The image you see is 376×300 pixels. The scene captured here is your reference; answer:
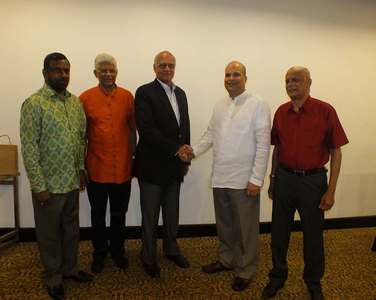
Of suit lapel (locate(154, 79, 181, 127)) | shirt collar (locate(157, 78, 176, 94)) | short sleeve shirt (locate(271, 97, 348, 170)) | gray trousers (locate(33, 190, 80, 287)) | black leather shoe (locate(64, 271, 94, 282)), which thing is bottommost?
black leather shoe (locate(64, 271, 94, 282))

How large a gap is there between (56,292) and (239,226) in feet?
4.56

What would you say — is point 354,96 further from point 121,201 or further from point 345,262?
point 121,201

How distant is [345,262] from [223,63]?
2267mm

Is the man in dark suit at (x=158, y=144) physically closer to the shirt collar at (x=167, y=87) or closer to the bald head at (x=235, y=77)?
the shirt collar at (x=167, y=87)

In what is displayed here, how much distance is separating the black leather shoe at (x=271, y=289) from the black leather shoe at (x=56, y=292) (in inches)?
56.7

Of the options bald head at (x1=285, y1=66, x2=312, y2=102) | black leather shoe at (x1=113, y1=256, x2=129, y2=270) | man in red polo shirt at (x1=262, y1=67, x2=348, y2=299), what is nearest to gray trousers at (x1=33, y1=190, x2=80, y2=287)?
black leather shoe at (x1=113, y1=256, x2=129, y2=270)

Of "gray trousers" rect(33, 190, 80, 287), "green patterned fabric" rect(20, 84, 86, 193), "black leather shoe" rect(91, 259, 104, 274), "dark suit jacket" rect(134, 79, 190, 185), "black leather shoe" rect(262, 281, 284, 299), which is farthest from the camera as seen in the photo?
"black leather shoe" rect(91, 259, 104, 274)

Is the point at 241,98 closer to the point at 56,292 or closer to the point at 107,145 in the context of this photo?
the point at 107,145

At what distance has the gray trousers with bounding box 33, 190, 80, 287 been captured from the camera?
2271 mm

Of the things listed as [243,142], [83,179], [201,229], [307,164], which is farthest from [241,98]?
[201,229]

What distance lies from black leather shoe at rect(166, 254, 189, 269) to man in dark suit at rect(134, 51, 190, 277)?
23 centimetres

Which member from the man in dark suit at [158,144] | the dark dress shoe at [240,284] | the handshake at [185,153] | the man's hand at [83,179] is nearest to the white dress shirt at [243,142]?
the handshake at [185,153]

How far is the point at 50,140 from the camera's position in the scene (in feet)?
7.22

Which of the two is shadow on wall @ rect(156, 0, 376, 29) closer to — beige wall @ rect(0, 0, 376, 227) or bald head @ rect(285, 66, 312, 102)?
beige wall @ rect(0, 0, 376, 227)
